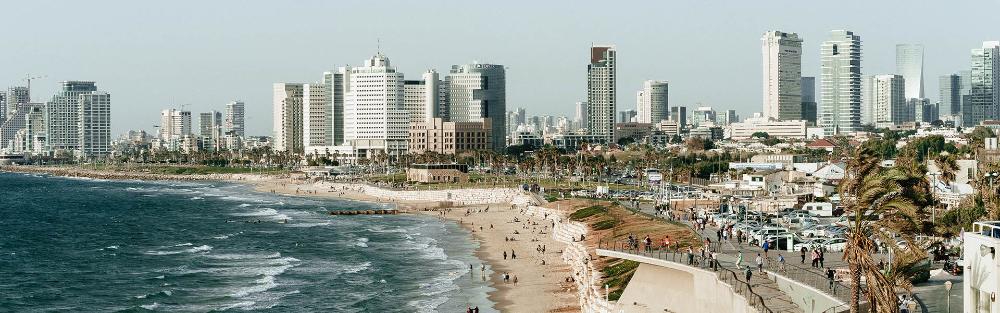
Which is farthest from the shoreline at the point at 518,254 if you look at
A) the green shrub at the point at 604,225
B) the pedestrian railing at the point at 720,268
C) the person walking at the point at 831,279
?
the person walking at the point at 831,279

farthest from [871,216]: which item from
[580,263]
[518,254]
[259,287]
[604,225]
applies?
[518,254]

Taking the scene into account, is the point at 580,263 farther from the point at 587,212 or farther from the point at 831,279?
the point at 831,279

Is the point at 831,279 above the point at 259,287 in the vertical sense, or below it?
above

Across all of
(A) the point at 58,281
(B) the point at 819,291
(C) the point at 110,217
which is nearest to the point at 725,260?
(B) the point at 819,291

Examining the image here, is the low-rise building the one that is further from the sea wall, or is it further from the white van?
the white van

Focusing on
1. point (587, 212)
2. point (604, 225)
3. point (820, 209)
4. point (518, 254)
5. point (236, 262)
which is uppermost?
point (820, 209)

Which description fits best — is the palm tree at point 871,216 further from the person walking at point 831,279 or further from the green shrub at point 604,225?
the green shrub at point 604,225
